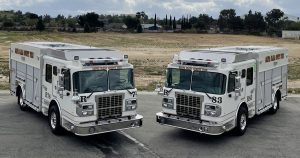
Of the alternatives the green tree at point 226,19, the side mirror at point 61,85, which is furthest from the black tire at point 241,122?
the green tree at point 226,19

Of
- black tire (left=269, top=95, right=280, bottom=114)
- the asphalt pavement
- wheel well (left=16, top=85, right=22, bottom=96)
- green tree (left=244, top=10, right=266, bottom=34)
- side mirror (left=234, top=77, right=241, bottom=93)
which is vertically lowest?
the asphalt pavement

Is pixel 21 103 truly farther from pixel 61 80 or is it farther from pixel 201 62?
pixel 201 62

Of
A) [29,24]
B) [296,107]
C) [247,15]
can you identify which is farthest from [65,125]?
[247,15]

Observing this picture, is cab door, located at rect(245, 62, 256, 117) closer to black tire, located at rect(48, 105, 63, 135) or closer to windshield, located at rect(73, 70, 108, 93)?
windshield, located at rect(73, 70, 108, 93)

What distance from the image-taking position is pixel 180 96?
551 inches

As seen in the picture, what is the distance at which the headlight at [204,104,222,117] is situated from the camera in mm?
13219

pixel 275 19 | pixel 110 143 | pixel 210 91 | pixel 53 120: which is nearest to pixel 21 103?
pixel 53 120

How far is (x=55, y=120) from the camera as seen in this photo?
46.9 feet

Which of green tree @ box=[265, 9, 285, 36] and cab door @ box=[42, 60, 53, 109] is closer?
cab door @ box=[42, 60, 53, 109]

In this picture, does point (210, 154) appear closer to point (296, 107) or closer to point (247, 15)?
point (296, 107)

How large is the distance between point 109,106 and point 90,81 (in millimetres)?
953

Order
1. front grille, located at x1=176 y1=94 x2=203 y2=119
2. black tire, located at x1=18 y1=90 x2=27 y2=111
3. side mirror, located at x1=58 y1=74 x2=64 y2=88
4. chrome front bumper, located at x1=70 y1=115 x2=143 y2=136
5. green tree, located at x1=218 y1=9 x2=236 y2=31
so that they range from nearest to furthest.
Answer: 1. chrome front bumper, located at x1=70 y1=115 x2=143 y2=136
2. side mirror, located at x1=58 y1=74 x2=64 y2=88
3. front grille, located at x1=176 y1=94 x2=203 y2=119
4. black tire, located at x1=18 y1=90 x2=27 y2=111
5. green tree, located at x1=218 y1=9 x2=236 y2=31

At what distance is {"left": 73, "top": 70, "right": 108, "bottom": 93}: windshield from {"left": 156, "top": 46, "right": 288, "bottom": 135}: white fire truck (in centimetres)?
222

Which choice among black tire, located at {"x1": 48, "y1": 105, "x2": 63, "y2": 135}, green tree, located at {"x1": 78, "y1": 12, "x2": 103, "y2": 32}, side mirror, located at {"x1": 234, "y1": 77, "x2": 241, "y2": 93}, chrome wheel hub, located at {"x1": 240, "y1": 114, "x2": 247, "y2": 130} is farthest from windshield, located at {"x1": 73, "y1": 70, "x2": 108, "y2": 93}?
green tree, located at {"x1": 78, "y1": 12, "x2": 103, "y2": 32}
